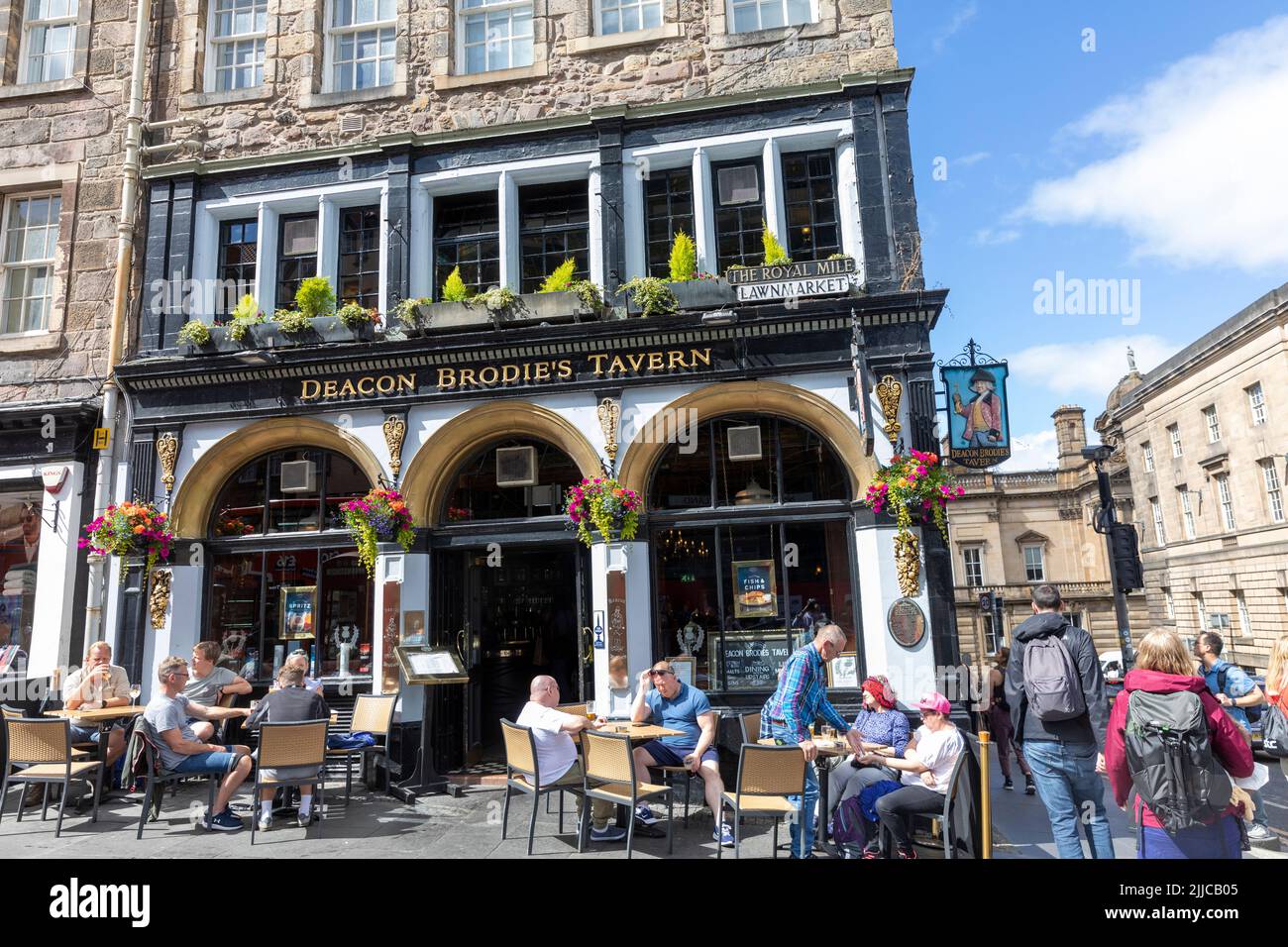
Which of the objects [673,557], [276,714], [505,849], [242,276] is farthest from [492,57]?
[505,849]

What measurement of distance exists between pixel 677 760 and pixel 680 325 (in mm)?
5321

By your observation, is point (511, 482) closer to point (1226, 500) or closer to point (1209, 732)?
point (1209, 732)

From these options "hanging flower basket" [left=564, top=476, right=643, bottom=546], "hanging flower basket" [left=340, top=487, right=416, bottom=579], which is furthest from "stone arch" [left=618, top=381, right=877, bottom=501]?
"hanging flower basket" [left=340, top=487, right=416, bottom=579]

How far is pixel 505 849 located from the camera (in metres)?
6.80

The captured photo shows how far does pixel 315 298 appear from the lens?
1109cm

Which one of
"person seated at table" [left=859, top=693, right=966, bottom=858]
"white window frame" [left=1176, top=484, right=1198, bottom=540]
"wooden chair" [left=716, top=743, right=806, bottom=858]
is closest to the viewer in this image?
"person seated at table" [left=859, top=693, right=966, bottom=858]

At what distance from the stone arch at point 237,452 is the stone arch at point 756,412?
375cm

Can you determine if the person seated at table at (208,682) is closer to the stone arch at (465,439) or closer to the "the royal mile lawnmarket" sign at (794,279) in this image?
the stone arch at (465,439)

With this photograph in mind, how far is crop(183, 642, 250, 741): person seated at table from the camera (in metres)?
8.66

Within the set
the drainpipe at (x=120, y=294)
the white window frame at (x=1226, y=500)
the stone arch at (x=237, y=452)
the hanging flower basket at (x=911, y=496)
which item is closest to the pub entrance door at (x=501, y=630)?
the stone arch at (x=237, y=452)

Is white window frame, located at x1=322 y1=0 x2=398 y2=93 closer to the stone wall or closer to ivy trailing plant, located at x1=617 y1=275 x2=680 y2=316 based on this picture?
the stone wall

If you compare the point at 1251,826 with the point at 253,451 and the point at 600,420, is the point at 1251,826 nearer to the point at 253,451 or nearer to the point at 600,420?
the point at 600,420

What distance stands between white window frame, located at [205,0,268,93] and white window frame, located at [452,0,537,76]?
3151 millimetres

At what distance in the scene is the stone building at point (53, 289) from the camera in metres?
11.4
